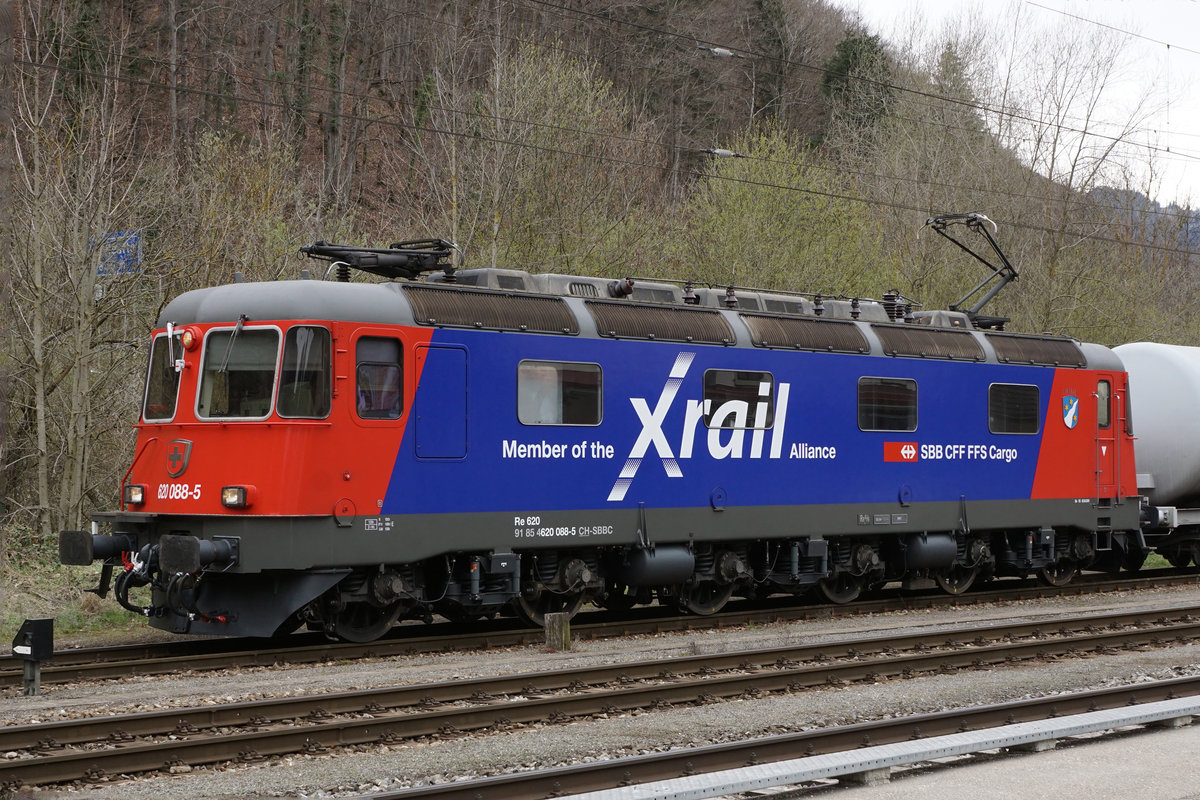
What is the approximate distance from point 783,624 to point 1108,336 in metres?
23.2

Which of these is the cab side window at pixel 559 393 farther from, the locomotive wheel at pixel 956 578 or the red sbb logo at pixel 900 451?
the locomotive wheel at pixel 956 578

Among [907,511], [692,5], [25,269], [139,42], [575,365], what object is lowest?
[907,511]

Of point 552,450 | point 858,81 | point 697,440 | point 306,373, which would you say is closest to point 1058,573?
point 697,440

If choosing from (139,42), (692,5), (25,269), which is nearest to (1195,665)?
(25,269)

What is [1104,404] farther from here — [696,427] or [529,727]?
[529,727]

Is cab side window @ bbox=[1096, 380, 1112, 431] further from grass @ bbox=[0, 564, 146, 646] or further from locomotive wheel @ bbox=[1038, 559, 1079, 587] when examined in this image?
grass @ bbox=[0, 564, 146, 646]

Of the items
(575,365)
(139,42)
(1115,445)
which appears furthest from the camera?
(139,42)

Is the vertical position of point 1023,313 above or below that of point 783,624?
above

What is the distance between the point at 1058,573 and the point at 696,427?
881cm

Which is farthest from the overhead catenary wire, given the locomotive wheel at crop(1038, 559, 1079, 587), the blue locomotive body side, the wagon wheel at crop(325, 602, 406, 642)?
→ the wagon wheel at crop(325, 602, 406, 642)

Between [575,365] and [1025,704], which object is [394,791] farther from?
[575,365]

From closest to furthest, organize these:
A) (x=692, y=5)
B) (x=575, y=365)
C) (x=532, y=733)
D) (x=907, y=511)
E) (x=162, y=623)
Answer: (x=532, y=733) < (x=162, y=623) < (x=575, y=365) < (x=907, y=511) < (x=692, y=5)

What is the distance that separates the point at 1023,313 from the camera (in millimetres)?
35500

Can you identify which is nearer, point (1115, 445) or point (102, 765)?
point (102, 765)
